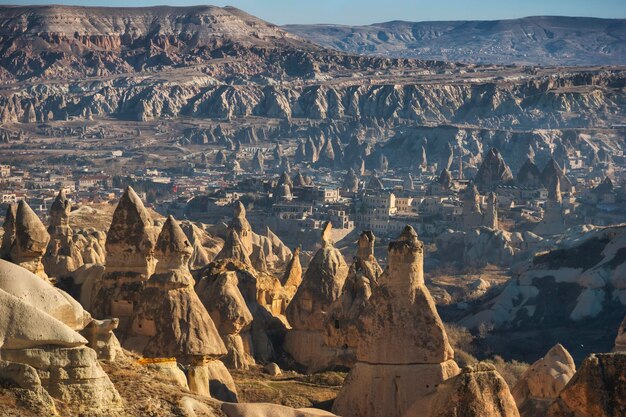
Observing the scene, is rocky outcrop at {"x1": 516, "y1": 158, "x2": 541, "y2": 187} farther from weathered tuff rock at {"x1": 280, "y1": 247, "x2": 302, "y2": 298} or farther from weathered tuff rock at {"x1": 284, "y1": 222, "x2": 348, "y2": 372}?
weathered tuff rock at {"x1": 284, "y1": 222, "x2": 348, "y2": 372}

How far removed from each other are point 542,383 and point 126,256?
8425 millimetres

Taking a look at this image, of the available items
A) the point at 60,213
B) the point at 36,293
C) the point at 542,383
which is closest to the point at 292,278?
the point at 60,213

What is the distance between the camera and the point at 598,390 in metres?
14.8

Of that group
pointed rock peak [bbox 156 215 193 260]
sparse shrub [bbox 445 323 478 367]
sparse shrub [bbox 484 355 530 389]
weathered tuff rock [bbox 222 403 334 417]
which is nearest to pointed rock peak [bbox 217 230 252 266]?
sparse shrub [bbox 445 323 478 367]

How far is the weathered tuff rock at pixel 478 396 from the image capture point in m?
15.2

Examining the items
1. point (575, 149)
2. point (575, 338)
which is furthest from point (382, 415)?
point (575, 149)

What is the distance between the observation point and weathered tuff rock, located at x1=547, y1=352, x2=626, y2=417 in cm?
1460

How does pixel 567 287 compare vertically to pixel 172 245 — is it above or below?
below

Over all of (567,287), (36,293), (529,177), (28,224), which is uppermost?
(36,293)

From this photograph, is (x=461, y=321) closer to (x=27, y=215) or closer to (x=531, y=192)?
(x=27, y=215)

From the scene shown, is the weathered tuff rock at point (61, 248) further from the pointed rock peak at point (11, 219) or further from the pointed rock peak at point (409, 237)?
the pointed rock peak at point (409, 237)

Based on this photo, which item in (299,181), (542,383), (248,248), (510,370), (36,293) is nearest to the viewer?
(36,293)

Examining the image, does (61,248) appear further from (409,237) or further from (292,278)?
(409,237)

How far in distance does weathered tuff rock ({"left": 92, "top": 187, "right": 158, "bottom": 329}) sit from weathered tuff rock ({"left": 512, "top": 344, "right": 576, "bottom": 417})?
7487mm
